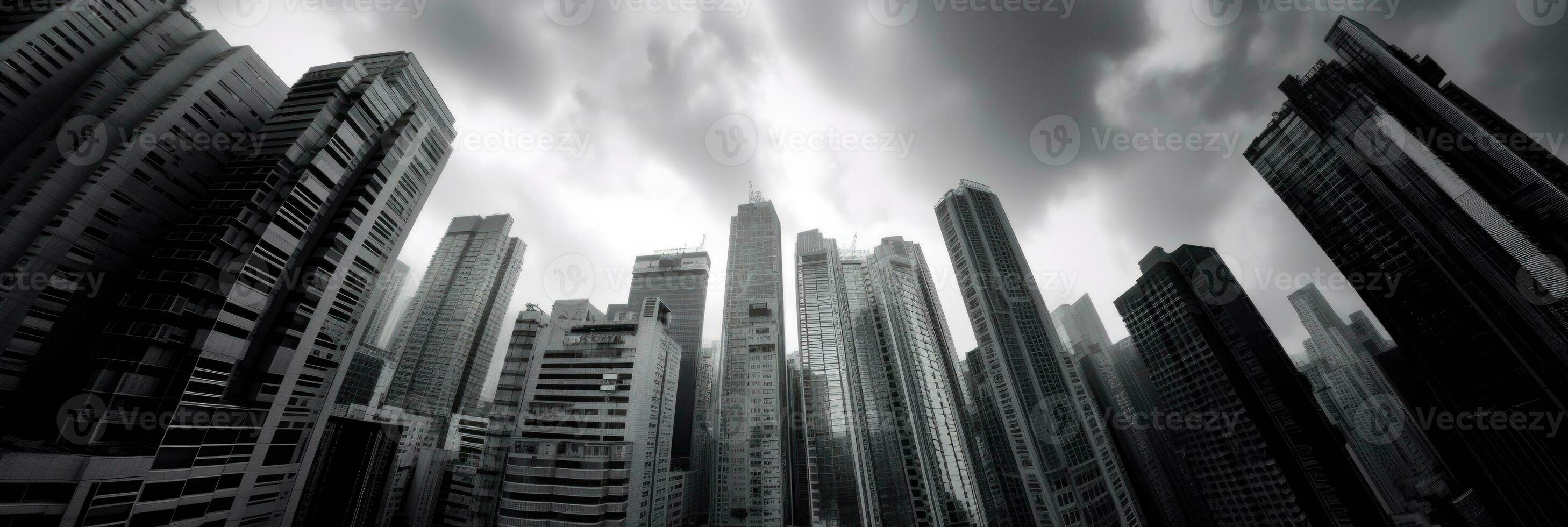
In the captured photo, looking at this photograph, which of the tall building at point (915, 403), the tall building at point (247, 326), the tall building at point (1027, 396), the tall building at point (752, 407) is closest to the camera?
the tall building at point (247, 326)

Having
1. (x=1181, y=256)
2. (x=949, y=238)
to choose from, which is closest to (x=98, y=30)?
(x=949, y=238)

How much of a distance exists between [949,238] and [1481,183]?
148 feet

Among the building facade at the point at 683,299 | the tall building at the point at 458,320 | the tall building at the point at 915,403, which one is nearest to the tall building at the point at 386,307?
the tall building at the point at 458,320

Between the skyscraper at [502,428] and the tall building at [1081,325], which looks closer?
the skyscraper at [502,428]

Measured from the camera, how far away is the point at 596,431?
152 ft

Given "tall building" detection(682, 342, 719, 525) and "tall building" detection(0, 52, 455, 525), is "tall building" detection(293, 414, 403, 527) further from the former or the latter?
"tall building" detection(682, 342, 719, 525)

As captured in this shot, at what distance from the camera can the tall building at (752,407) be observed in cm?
6144

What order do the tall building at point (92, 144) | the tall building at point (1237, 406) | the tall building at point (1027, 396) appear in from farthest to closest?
the tall building at point (1237, 406)
the tall building at point (1027, 396)
the tall building at point (92, 144)

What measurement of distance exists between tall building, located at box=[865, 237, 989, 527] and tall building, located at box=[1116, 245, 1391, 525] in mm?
29670

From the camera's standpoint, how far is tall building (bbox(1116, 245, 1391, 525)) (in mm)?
50281

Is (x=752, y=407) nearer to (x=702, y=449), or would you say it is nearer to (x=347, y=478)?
(x=702, y=449)
